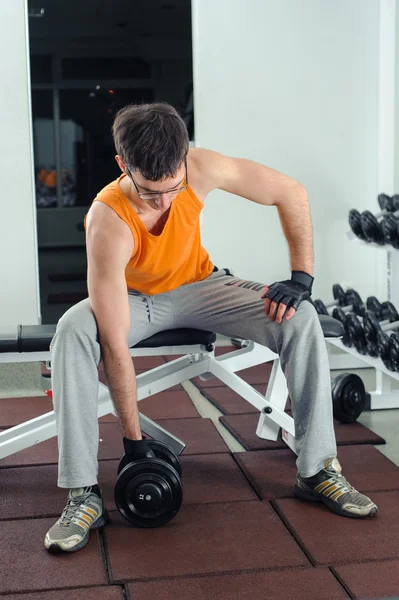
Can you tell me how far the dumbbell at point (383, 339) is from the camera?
2.66 metres

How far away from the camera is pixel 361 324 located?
293cm

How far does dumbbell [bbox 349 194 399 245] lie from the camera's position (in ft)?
10.2

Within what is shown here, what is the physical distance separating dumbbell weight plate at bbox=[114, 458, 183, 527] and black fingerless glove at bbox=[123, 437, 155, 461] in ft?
0.10

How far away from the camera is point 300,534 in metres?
1.79

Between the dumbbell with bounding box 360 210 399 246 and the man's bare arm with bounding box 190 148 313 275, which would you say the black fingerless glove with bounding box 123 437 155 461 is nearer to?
the man's bare arm with bounding box 190 148 313 275

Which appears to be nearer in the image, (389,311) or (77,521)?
(77,521)

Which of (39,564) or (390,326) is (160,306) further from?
(390,326)

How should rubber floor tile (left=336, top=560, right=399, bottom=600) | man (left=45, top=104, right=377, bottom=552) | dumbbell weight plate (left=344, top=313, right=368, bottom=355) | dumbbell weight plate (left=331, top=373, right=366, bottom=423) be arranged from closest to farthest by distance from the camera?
rubber floor tile (left=336, top=560, right=399, bottom=600) → man (left=45, top=104, right=377, bottom=552) → dumbbell weight plate (left=331, top=373, right=366, bottom=423) → dumbbell weight plate (left=344, top=313, right=368, bottom=355)

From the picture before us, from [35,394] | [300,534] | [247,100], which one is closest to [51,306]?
[35,394]

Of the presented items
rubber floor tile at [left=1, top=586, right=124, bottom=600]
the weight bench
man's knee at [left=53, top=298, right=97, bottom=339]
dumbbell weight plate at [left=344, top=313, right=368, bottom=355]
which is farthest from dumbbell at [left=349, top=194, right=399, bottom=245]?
rubber floor tile at [left=1, top=586, right=124, bottom=600]

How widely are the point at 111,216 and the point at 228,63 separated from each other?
2193 mm

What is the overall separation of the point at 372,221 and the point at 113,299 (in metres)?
1.60

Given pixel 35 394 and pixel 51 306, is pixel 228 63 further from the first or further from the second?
pixel 35 394

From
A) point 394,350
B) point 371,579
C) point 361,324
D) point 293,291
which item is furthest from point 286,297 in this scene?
point 361,324
